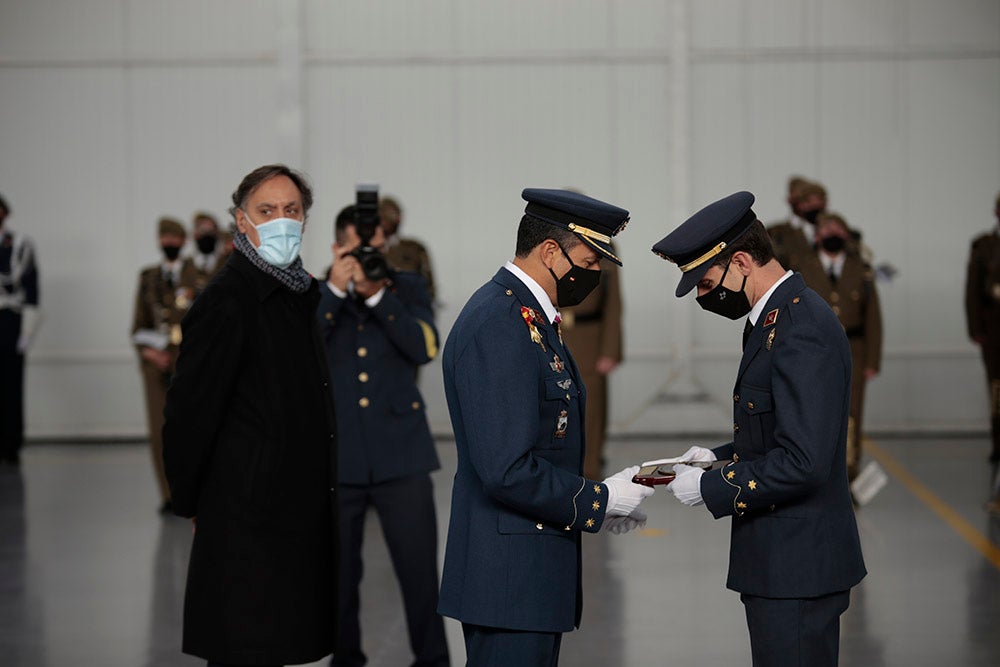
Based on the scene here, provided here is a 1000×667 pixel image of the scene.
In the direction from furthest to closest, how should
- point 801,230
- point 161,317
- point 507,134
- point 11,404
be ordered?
point 507,134
point 11,404
point 161,317
point 801,230

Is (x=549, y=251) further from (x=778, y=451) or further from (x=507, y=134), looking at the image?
(x=507, y=134)

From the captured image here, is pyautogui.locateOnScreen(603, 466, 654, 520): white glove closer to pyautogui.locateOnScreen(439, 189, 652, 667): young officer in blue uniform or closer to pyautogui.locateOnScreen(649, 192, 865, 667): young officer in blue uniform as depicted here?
pyautogui.locateOnScreen(439, 189, 652, 667): young officer in blue uniform

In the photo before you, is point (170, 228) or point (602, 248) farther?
point (170, 228)

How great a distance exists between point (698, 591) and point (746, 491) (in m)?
3.38

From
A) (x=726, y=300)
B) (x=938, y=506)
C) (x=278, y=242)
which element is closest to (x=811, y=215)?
(x=938, y=506)

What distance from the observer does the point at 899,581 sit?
667cm

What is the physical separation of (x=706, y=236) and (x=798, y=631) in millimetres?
972

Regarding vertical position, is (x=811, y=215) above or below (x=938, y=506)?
above

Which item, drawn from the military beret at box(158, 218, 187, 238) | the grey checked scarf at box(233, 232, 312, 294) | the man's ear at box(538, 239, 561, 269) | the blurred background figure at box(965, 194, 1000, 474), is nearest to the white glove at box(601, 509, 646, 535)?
the man's ear at box(538, 239, 561, 269)

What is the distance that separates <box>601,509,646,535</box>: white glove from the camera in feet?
11.2

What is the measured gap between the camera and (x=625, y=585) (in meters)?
6.72

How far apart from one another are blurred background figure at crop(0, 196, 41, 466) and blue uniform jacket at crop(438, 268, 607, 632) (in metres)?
7.87

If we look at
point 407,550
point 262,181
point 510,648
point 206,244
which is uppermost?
point 262,181

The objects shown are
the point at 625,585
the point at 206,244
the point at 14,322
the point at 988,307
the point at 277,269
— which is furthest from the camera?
the point at 14,322
